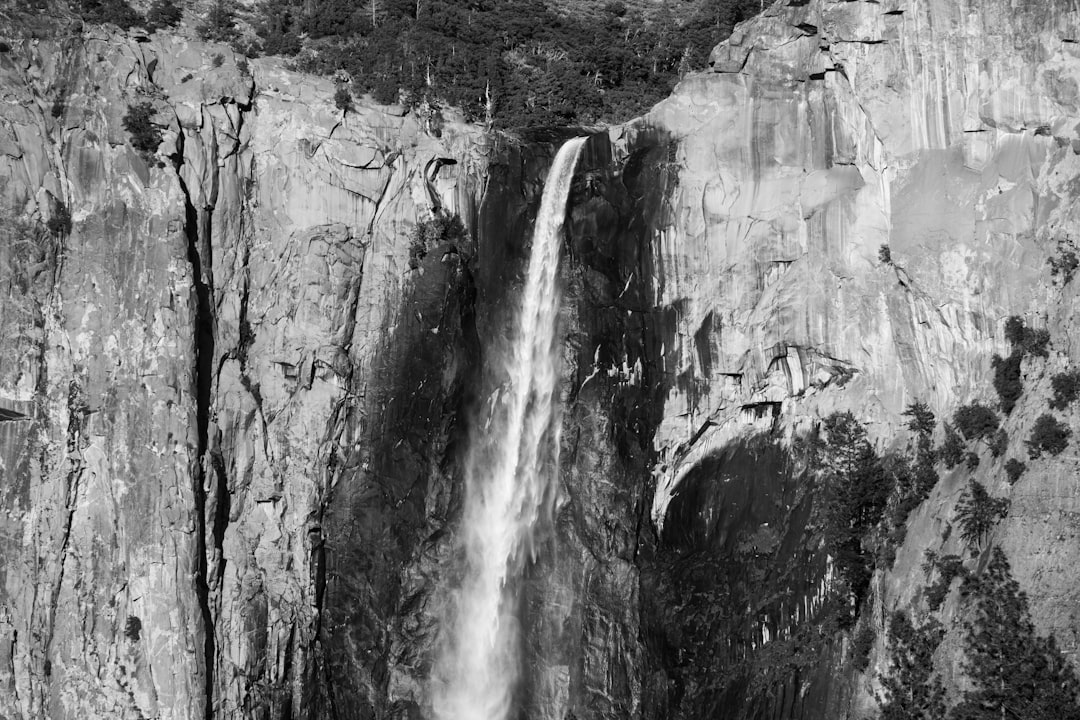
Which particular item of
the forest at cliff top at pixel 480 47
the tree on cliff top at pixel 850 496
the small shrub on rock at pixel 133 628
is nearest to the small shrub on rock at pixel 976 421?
the tree on cliff top at pixel 850 496

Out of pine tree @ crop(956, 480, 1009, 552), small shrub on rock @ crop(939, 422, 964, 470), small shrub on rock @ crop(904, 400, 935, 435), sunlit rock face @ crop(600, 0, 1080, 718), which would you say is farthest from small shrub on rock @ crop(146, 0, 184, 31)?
pine tree @ crop(956, 480, 1009, 552)

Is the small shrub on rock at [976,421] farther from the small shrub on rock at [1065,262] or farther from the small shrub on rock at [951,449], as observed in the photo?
the small shrub on rock at [1065,262]

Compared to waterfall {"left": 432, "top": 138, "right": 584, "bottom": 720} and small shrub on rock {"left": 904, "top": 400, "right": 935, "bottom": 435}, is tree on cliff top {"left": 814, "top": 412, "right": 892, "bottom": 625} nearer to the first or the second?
small shrub on rock {"left": 904, "top": 400, "right": 935, "bottom": 435}

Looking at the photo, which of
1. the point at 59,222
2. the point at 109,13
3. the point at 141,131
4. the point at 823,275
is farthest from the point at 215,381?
the point at 823,275

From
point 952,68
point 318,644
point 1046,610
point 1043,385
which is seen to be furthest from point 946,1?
point 318,644

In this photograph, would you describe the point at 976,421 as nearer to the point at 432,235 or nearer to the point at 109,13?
the point at 432,235

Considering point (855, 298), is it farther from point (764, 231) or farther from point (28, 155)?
point (28, 155)
